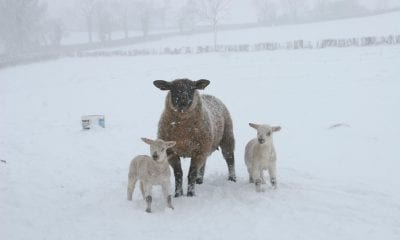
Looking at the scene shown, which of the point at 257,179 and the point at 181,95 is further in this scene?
the point at 257,179

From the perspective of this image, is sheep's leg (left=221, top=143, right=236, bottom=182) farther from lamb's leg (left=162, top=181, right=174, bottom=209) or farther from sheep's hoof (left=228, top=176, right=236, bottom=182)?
lamb's leg (left=162, top=181, right=174, bottom=209)

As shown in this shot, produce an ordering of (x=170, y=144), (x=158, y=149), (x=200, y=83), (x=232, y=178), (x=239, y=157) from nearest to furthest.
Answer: (x=158, y=149), (x=170, y=144), (x=200, y=83), (x=232, y=178), (x=239, y=157)

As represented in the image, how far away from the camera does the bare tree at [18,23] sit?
60.5m

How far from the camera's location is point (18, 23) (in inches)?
2386

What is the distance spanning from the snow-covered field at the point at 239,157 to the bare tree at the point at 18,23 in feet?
123

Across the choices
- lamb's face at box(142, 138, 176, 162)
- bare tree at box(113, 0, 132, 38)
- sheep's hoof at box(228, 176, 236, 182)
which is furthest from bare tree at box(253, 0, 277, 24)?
lamb's face at box(142, 138, 176, 162)

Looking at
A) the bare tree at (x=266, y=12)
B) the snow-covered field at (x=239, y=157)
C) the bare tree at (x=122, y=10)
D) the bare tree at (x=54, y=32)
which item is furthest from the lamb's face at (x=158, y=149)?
the bare tree at (x=122, y=10)

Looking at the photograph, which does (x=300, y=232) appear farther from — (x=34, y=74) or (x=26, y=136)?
(x=34, y=74)

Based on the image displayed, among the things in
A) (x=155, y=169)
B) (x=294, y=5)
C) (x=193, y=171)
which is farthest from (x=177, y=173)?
(x=294, y=5)

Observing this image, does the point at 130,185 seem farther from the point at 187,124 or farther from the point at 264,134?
the point at 264,134

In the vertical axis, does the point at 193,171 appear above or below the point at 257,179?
above

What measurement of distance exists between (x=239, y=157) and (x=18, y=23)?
57.1m

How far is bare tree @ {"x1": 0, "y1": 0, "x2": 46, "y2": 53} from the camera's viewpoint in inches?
2381

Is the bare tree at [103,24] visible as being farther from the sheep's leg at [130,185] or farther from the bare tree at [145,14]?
the sheep's leg at [130,185]
